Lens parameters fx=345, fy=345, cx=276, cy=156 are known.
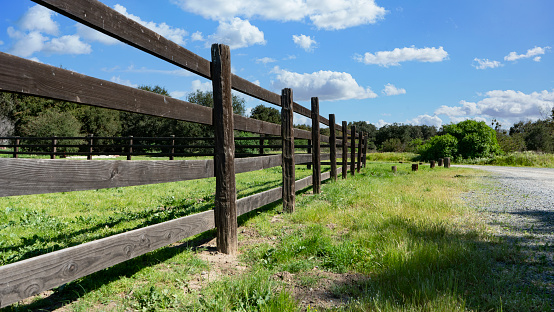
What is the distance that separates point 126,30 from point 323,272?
301cm

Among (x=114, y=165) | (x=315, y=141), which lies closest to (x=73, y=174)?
(x=114, y=165)

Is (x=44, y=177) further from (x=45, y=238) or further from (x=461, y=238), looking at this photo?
(x=461, y=238)

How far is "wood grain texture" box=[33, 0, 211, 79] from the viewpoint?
2443 millimetres

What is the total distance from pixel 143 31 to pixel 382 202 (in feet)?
18.0

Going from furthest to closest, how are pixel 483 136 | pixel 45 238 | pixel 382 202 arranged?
pixel 483 136
pixel 382 202
pixel 45 238

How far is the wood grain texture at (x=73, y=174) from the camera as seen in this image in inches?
85.8

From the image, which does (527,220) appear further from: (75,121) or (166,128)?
(166,128)

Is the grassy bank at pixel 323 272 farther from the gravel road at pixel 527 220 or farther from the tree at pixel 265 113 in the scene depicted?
the tree at pixel 265 113

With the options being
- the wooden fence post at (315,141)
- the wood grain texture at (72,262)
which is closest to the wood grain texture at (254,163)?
the wood grain texture at (72,262)

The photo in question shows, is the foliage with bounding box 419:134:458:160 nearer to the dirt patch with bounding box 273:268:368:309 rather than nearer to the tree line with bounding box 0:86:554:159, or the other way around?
the tree line with bounding box 0:86:554:159

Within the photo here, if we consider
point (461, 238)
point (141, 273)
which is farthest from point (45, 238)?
point (461, 238)

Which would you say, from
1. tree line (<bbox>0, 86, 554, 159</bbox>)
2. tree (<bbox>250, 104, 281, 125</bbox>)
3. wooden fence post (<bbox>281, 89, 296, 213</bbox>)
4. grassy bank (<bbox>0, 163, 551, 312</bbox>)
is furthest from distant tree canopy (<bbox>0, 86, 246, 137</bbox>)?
grassy bank (<bbox>0, 163, 551, 312</bbox>)

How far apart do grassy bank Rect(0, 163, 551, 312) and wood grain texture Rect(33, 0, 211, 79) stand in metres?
2.11

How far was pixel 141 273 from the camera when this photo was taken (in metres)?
3.39
